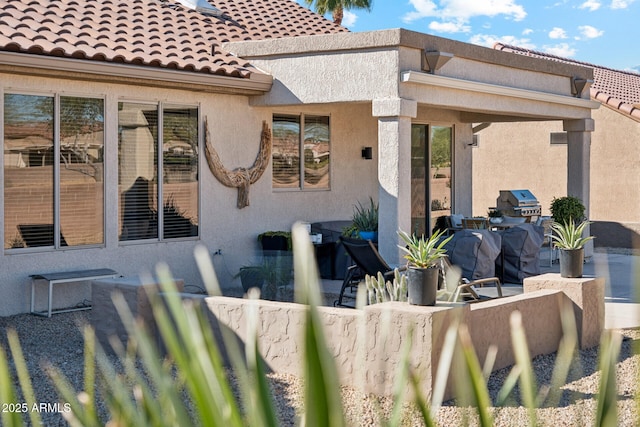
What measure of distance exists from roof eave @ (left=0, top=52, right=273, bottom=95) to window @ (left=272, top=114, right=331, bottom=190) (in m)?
1.44

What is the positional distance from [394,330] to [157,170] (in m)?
6.04

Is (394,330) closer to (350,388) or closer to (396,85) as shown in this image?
(350,388)

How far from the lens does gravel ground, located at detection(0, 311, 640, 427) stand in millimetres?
6336

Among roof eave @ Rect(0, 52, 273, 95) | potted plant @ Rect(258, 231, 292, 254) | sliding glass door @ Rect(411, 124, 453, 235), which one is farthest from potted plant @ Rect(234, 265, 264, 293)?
sliding glass door @ Rect(411, 124, 453, 235)

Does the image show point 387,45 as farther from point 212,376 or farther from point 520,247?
point 212,376

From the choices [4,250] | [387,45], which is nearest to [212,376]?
[4,250]

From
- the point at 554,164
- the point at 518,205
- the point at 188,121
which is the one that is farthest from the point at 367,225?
the point at 554,164

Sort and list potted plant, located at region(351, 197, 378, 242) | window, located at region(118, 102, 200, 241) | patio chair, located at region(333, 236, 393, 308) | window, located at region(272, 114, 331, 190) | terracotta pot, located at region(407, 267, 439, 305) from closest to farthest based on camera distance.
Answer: terracotta pot, located at region(407, 267, 439, 305) < patio chair, located at region(333, 236, 393, 308) < window, located at region(118, 102, 200, 241) < potted plant, located at region(351, 197, 378, 242) < window, located at region(272, 114, 331, 190)

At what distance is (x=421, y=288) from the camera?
7117mm

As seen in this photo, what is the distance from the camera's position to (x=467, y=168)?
1905 centimetres

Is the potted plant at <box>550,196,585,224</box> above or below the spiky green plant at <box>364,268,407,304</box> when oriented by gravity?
above

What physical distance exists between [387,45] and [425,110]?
5.50 m

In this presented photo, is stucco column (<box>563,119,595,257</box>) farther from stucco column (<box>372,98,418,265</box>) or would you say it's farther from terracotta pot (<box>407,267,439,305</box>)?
terracotta pot (<box>407,267,439,305</box>)

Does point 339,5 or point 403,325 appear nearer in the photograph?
point 403,325
